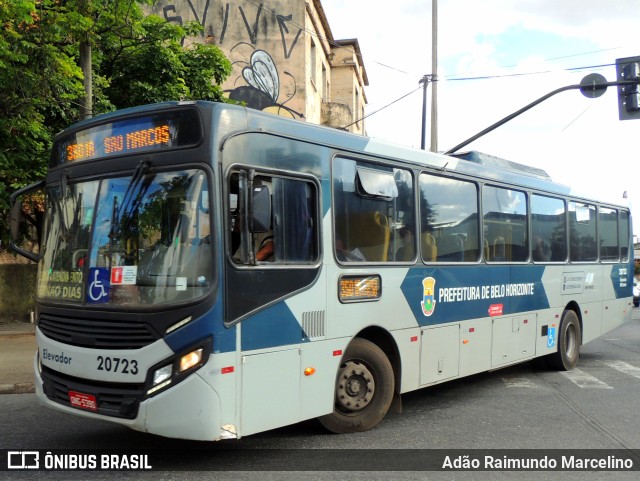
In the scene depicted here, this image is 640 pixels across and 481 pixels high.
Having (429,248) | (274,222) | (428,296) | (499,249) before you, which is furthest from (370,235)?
(499,249)

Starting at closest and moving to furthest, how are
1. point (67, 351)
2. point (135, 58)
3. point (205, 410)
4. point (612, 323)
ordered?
1. point (205, 410)
2. point (67, 351)
3. point (612, 323)
4. point (135, 58)

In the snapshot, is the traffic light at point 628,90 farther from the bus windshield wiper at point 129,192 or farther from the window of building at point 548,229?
the bus windshield wiper at point 129,192

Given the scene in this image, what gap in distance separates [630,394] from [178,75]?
1159cm

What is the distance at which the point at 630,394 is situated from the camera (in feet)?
28.2

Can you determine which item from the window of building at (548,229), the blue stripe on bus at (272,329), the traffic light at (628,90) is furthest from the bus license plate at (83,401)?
the traffic light at (628,90)

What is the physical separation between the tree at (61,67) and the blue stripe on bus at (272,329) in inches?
254

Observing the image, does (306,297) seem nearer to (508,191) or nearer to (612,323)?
(508,191)

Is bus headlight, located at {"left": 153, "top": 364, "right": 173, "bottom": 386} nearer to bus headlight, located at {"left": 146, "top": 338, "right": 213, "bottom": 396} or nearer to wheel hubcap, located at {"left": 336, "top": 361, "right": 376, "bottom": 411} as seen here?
bus headlight, located at {"left": 146, "top": 338, "right": 213, "bottom": 396}

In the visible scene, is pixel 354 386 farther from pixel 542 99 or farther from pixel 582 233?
pixel 542 99

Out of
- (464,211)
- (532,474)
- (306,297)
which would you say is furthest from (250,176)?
(464,211)

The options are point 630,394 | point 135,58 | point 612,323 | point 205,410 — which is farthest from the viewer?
point 135,58

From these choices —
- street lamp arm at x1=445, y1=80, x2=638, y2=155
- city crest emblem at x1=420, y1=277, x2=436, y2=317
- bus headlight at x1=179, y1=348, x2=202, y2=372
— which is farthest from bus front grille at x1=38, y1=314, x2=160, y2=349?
street lamp arm at x1=445, y1=80, x2=638, y2=155

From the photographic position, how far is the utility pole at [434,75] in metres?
17.5

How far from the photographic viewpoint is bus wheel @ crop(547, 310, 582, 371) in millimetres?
10438
